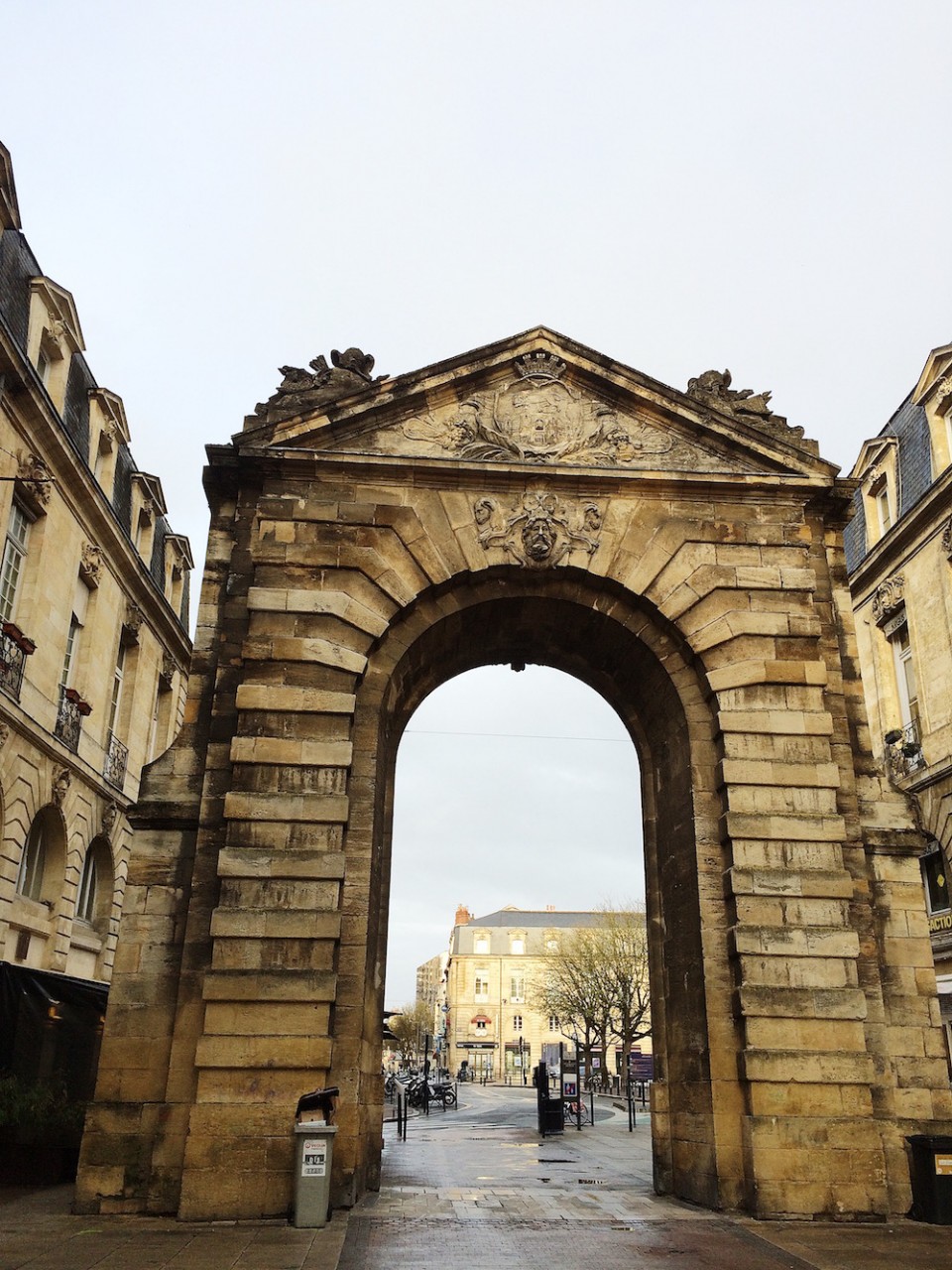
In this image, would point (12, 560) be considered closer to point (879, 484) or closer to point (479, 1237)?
point (479, 1237)

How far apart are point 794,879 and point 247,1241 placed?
7118 millimetres

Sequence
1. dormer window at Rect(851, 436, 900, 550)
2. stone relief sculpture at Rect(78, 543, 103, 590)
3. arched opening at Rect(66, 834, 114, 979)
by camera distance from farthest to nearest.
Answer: dormer window at Rect(851, 436, 900, 550) → arched opening at Rect(66, 834, 114, 979) → stone relief sculpture at Rect(78, 543, 103, 590)

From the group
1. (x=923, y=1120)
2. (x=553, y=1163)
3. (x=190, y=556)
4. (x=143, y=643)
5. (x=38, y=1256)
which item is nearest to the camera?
(x=38, y=1256)

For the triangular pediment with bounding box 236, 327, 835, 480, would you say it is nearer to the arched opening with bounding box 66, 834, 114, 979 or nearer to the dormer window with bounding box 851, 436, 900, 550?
the dormer window with bounding box 851, 436, 900, 550

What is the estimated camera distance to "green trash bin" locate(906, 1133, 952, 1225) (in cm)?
1095

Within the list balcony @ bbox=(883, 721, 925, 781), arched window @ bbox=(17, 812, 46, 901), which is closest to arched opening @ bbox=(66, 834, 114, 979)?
arched window @ bbox=(17, 812, 46, 901)

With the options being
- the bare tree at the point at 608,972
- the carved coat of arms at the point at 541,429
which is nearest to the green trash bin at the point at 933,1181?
the carved coat of arms at the point at 541,429

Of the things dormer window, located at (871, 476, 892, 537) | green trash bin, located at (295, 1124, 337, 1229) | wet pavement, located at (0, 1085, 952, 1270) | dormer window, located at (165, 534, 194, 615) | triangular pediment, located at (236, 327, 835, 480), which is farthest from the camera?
dormer window, located at (165, 534, 194, 615)

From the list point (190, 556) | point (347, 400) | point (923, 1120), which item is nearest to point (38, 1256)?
point (923, 1120)

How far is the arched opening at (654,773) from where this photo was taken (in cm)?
1238

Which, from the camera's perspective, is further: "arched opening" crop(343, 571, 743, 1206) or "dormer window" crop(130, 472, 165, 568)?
"dormer window" crop(130, 472, 165, 568)

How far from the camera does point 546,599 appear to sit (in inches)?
567

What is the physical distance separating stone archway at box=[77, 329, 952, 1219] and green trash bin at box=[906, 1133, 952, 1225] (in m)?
0.31

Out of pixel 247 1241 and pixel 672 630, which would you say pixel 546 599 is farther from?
pixel 247 1241
